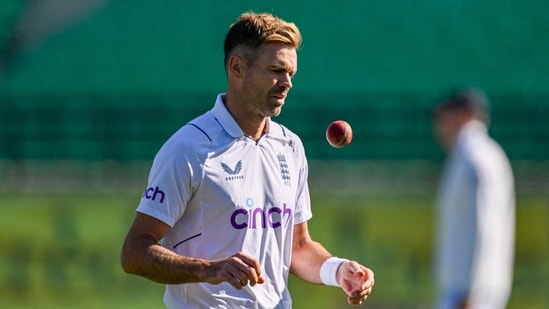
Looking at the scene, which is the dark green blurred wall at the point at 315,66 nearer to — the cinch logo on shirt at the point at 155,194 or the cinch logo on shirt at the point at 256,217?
the cinch logo on shirt at the point at 256,217

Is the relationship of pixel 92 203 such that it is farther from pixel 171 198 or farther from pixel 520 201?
pixel 171 198

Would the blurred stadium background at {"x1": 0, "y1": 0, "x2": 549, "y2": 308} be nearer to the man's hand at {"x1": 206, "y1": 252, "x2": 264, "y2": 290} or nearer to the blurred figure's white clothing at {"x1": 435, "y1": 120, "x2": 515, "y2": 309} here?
the blurred figure's white clothing at {"x1": 435, "y1": 120, "x2": 515, "y2": 309}

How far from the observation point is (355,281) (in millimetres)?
4613

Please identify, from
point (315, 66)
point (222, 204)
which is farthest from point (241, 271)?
point (315, 66)

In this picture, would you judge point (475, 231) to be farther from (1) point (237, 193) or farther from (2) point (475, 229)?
(1) point (237, 193)

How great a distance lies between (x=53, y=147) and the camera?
12453 millimetres

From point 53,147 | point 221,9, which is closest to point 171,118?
point 53,147

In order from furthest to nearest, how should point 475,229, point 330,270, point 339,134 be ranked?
point 475,229, point 339,134, point 330,270

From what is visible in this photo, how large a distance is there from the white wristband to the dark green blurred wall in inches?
292

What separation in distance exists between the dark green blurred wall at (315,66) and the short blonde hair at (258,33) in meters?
7.57

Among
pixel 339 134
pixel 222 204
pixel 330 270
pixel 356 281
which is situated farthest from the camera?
pixel 339 134

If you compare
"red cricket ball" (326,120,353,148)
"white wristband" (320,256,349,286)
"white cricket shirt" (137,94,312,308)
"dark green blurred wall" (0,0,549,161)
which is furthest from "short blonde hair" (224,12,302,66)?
"dark green blurred wall" (0,0,549,161)

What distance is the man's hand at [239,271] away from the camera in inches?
154

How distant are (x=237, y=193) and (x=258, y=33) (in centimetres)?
66
